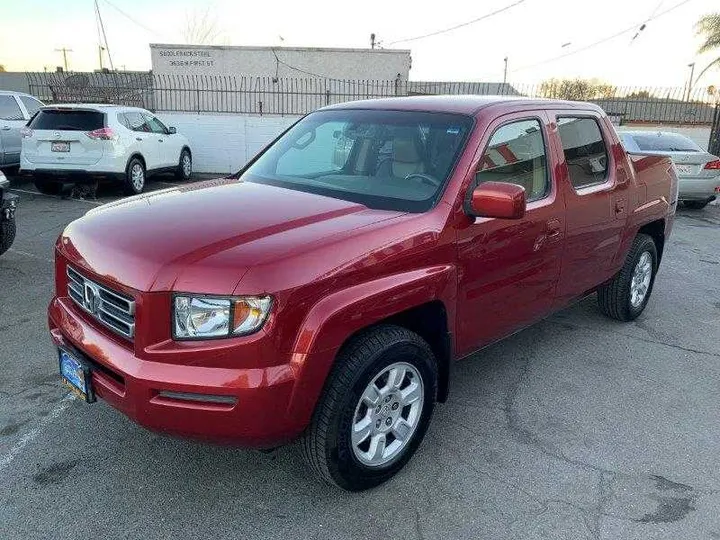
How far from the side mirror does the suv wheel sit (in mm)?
9528

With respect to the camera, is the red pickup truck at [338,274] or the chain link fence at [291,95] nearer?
the red pickup truck at [338,274]

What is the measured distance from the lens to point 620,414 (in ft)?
12.3

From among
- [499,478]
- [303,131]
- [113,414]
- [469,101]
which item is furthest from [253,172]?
[499,478]

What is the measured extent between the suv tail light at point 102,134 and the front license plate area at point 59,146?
0.42m

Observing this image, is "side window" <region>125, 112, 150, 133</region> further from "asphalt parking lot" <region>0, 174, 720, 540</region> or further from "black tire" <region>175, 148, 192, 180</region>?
"asphalt parking lot" <region>0, 174, 720, 540</region>

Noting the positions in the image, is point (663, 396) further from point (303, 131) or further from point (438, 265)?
point (303, 131)

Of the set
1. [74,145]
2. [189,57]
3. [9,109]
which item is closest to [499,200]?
[74,145]

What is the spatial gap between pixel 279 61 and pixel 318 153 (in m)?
18.8

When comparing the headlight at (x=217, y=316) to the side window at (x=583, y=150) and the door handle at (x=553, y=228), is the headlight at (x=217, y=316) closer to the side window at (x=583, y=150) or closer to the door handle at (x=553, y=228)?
the door handle at (x=553, y=228)

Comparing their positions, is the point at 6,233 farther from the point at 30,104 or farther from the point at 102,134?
the point at 30,104

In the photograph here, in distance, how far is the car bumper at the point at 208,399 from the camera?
2.34 metres

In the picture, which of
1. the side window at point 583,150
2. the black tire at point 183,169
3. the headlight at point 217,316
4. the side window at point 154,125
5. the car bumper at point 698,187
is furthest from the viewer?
the black tire at point 183,169

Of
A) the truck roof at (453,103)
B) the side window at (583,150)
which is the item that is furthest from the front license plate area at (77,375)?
the side window at (583,150)

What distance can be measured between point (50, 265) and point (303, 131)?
13.1 feet
